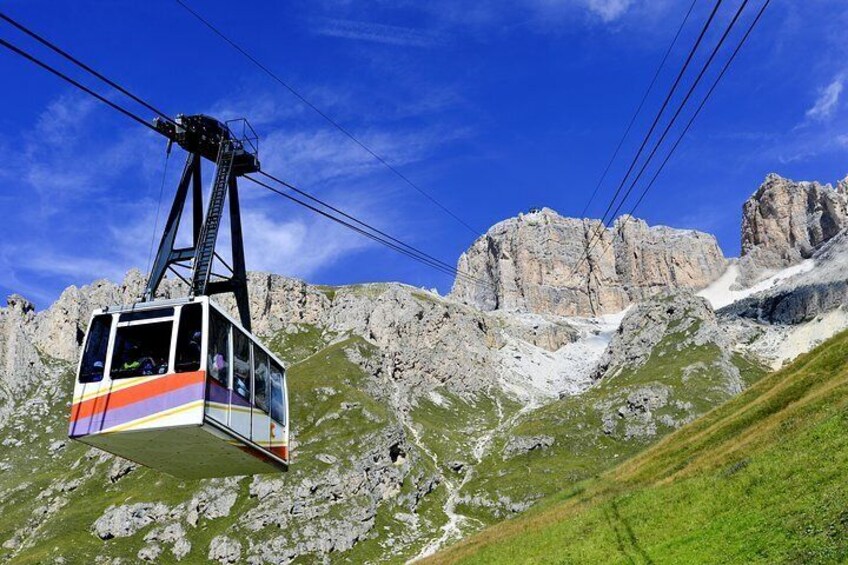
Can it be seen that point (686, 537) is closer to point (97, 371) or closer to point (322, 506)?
point (97, 371)

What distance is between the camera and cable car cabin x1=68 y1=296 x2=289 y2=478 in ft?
77.8

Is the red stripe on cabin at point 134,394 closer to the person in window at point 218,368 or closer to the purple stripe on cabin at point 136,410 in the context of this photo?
the purple stripe on cabin at point 136,410

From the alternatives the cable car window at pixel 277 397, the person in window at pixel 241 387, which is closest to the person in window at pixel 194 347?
the person in window at pixel 241 387

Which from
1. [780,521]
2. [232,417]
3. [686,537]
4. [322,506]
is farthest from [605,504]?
[322,506]

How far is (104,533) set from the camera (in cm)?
15388

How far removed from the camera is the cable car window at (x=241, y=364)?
1038 inches

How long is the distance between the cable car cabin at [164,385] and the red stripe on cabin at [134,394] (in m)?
0.03

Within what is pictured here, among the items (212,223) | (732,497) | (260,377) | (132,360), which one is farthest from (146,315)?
(732,497)

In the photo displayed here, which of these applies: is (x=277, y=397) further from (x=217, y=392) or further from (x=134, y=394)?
(x=134, y=394)

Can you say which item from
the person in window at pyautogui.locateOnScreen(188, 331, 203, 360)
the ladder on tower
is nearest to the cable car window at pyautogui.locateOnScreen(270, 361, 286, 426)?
the ladder on tower

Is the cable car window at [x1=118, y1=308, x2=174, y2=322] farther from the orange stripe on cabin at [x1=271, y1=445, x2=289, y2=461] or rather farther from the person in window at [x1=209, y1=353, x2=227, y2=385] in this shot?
the orange stripe on cabin at [x1=271, y1=445, x2=289, y2=461]

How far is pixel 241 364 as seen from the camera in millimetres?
26922

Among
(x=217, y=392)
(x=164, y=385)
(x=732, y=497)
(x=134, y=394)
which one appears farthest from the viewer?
(x=732, y=497)

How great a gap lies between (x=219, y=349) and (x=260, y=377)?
13.8ft
